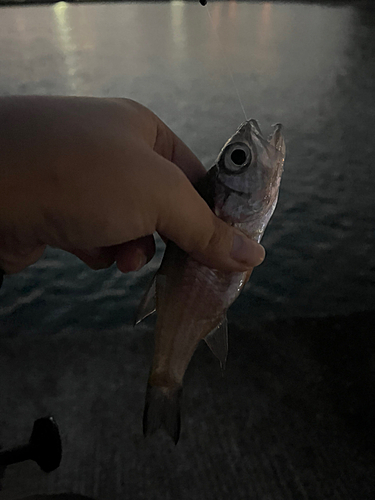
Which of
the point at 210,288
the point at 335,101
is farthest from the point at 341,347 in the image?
the point at 335,101

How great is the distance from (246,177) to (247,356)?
40.3 inches

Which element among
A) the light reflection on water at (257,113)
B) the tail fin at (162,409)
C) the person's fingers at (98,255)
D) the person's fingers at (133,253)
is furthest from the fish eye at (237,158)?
the light reflection on water at (257,113)

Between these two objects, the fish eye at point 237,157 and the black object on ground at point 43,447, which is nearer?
the fish eye at point 237,157

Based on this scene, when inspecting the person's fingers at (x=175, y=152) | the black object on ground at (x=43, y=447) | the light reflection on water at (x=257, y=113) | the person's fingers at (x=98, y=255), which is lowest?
the light reflection on water at (x=257, y=113)

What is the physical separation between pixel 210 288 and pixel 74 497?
28.7 inches

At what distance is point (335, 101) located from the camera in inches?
168

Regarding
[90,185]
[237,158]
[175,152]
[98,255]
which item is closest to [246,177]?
[237,158]

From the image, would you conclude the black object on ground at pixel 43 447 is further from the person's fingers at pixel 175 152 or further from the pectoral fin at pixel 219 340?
the person's fingers at pixel 175 152

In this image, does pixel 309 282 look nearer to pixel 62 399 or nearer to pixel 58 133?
pixel 62 399

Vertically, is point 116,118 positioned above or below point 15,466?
above

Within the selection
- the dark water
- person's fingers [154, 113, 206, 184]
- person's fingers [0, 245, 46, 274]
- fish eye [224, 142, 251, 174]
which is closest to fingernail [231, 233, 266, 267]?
fish eye [224, 142, 251, 174]

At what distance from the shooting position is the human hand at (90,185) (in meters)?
0.72

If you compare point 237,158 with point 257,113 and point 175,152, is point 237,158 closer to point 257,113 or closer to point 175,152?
point 175,152

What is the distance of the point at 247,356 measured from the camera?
66.9 inches
